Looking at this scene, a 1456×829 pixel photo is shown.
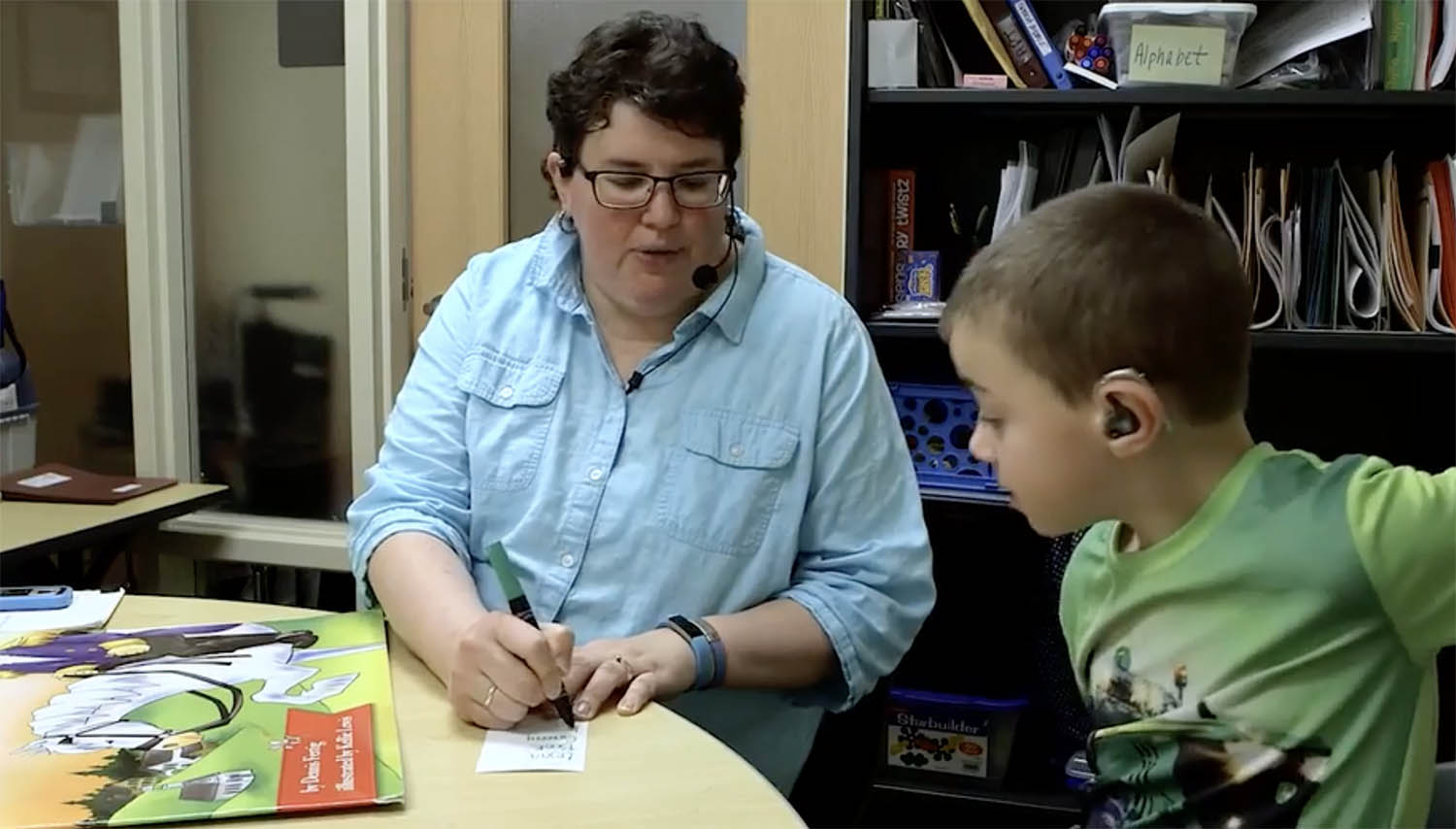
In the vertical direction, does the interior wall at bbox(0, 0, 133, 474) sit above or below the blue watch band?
above

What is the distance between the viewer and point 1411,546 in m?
0.77

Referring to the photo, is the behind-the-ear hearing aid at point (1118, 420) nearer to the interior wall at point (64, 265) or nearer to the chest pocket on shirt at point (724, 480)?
the chest pocket on shirt at point (724, 480)

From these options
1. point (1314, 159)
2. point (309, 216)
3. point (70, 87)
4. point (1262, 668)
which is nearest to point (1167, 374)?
point (1262, 668)

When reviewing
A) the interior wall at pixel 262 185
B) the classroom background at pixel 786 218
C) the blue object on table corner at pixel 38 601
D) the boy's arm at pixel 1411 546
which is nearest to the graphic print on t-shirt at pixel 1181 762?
the boy's arm at pixel 1411 546

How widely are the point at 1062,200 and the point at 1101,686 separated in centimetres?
34

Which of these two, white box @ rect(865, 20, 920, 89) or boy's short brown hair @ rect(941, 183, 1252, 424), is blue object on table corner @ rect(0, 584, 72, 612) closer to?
boy's short brown hair @ rect(941, 183, 1252, 424)

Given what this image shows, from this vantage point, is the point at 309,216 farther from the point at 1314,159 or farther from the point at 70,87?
the point at 1314,159

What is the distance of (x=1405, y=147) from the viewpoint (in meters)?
2.23

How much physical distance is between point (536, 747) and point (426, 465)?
48cm

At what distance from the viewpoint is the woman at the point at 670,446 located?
4.42 feet

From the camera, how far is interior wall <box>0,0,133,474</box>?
2.73 meters

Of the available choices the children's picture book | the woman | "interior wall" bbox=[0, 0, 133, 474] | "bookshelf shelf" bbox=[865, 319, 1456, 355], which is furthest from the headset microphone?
"interior wall" bbox=[0, 0, 133, 474]

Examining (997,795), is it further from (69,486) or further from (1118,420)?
(69,486)

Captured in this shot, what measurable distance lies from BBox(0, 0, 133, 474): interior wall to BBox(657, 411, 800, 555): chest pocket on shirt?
5.97 feet
